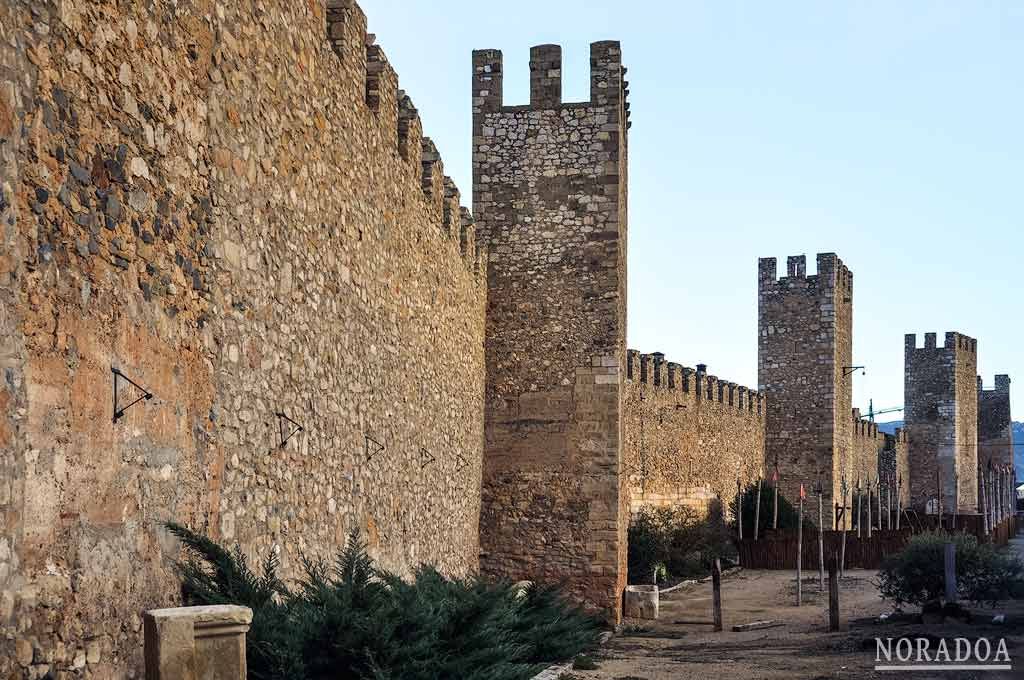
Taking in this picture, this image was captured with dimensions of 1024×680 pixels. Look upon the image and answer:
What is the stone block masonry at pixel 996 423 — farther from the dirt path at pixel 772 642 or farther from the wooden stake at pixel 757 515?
the dirt path at pixel 772 642

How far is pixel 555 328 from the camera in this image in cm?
1530

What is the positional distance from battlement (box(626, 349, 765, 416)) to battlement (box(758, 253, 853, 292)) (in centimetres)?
350

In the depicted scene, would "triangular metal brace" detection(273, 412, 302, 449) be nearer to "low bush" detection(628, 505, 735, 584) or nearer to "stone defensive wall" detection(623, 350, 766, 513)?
"stone defensive wall" detection(623, 350, 766, 513)

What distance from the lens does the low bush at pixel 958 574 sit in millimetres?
14730

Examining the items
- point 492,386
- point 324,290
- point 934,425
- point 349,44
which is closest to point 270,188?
point 324,290

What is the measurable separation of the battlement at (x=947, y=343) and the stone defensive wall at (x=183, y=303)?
42022 mm

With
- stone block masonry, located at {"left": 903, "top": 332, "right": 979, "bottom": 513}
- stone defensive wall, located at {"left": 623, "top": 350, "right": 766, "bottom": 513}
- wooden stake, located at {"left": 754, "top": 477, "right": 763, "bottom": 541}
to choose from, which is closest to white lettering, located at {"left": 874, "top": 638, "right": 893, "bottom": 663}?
stone defensive wall, located at {"left": 623, "top": 350, "right": 766, "bottom": 513}

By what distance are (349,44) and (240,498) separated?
13.4 ft

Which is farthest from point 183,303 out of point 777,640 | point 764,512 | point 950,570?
point 764,512

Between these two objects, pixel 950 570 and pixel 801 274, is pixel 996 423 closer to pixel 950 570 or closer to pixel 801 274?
pixel 801 274

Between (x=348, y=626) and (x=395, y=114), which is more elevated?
(x=395, y=114)

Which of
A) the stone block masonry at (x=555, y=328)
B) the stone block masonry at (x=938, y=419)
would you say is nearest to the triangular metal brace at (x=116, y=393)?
the stone block masonry at (x=555, y=328)

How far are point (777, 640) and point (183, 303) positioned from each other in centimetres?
1013

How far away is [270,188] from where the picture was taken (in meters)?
7.26
